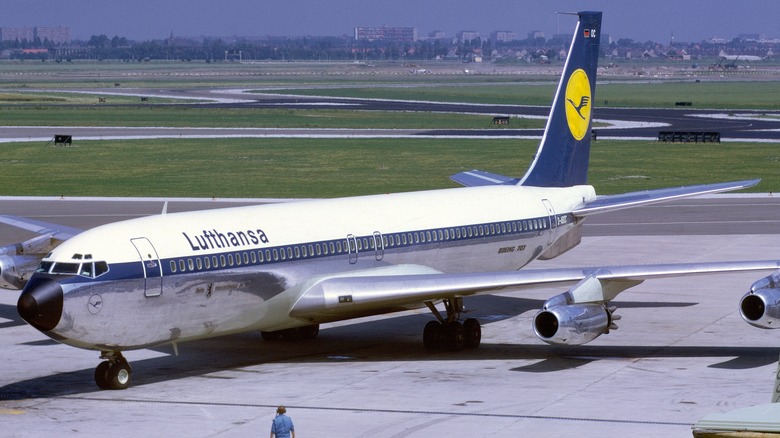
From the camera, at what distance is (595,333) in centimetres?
3173

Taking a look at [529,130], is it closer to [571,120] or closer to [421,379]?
[571,120]

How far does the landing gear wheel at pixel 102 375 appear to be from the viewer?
1179 inches

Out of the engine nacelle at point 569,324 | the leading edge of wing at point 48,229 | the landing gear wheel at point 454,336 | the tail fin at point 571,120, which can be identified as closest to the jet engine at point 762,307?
the engine nacelle at point 569,324

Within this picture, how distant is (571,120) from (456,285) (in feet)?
38.5

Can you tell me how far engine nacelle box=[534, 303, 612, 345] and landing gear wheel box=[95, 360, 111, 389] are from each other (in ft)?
33.9

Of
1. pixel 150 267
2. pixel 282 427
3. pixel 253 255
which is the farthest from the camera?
pixel 253 255

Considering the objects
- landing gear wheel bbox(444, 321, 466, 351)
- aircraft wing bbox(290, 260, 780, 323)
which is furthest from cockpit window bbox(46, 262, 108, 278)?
landing gear wheel bbox(444, 321, 466, 351)

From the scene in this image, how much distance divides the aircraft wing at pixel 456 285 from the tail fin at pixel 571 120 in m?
8.93

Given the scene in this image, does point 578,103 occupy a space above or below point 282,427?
above

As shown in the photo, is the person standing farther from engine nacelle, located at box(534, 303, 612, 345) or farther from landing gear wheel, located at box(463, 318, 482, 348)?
landing gear wheel, located at box(463, 318, 482, 348)

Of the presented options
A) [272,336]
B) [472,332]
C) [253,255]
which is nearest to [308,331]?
[272,336]

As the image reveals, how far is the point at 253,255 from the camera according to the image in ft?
104

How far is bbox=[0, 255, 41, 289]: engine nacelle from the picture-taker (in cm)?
3681

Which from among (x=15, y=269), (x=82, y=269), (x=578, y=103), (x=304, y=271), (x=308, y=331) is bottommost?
(x=308, y=331)
